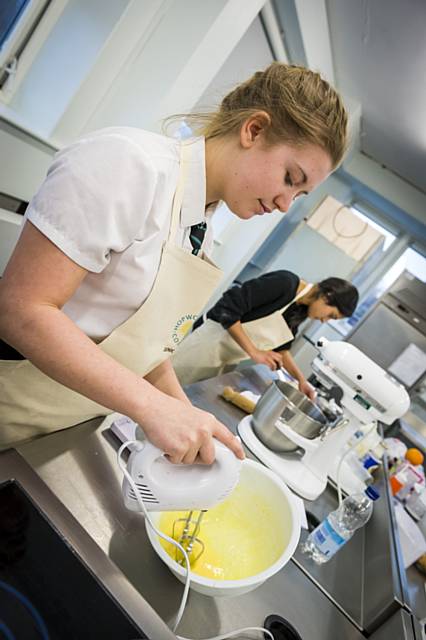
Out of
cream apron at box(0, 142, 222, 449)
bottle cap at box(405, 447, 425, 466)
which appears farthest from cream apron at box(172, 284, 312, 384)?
cream apron at box(0, 142, 222, 449)

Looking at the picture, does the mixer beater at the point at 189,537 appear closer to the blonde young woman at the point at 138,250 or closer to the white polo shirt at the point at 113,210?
the blonde young woman at the point at 138,250

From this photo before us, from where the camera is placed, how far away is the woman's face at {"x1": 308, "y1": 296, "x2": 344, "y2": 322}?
7.50ft

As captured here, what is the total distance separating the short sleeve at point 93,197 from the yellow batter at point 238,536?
1.86 feet

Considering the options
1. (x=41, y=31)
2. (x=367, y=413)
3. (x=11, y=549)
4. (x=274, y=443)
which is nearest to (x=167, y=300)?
(x=11, y=549)

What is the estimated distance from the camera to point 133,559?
665mm

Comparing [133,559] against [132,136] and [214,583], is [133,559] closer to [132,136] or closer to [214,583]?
[214,583]

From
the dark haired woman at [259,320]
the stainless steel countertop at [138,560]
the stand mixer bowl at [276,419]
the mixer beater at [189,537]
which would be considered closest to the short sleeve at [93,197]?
the stainless steel countertop at [138,560]

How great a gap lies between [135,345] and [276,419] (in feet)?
2.23

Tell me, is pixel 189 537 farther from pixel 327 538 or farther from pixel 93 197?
pixel 93 197

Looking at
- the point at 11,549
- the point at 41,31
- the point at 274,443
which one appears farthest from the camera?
the point at 41,31

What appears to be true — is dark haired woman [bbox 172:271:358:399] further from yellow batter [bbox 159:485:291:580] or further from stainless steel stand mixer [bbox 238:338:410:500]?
yellow batter [bbox 159:485:291:580]

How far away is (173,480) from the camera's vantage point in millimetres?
578

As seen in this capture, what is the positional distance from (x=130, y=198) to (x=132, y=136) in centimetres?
12

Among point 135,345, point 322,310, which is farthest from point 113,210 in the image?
point 322,310
